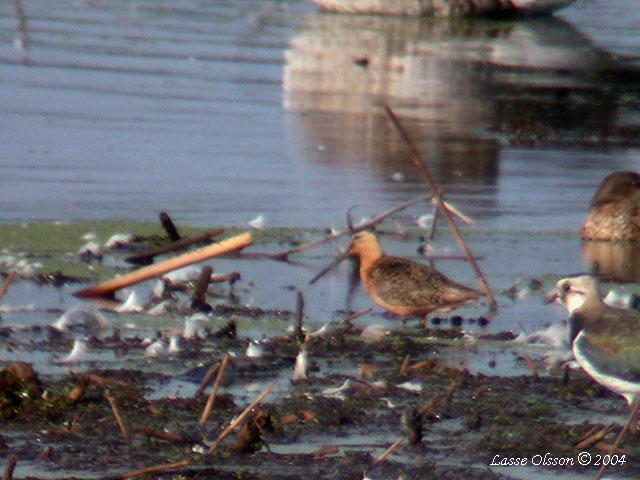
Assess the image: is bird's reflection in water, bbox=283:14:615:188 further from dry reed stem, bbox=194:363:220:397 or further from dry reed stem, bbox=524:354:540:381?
dry reed stem, bbox=194:363:220:397

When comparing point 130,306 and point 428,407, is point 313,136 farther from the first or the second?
point 428,407

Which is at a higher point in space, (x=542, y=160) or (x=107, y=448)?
(x=107, y=448)

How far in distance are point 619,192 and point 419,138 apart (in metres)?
3.94

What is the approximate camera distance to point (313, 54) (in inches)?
818

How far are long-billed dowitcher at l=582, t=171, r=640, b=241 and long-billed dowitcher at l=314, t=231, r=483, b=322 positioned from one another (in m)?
2.87

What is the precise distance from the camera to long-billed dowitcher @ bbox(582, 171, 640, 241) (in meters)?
10.6

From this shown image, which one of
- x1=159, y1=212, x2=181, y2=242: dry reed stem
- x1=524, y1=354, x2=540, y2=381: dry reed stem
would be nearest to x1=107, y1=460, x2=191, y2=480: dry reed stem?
x1=524, y1=354, x2=540, y2=381: dry reed stem

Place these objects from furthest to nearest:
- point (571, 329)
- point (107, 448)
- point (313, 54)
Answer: point (313, 54), point (571, 329), point (107, 448)

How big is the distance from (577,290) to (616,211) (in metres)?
4.10

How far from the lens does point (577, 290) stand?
6.59m

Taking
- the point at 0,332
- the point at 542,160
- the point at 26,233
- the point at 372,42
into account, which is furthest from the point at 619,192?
the point at 372,42

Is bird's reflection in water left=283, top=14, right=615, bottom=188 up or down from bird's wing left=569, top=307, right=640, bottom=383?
Answer: down

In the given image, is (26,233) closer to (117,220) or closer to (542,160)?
(117,220)

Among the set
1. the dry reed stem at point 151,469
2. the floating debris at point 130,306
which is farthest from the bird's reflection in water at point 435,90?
the dry reed stem at point 151,469
